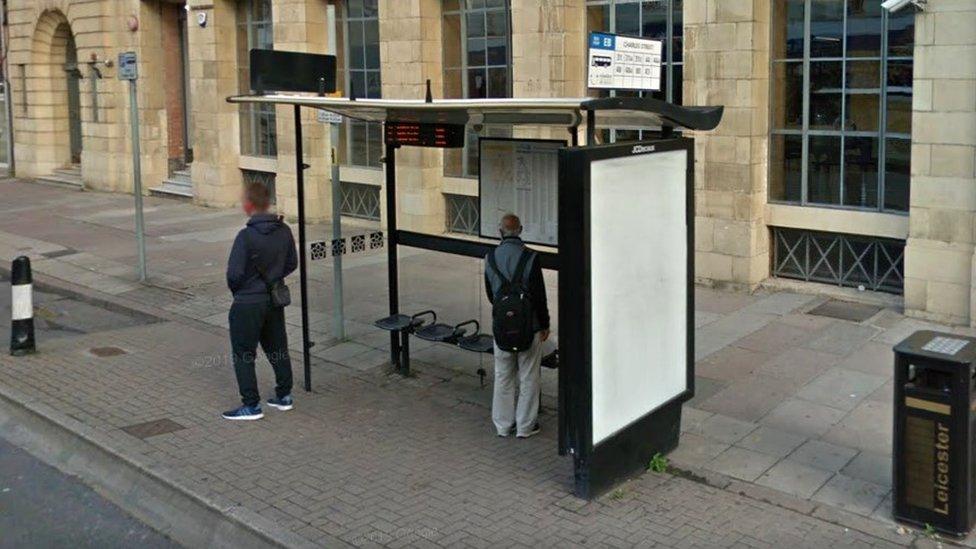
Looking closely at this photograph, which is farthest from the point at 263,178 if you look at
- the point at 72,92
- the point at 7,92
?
the point at 7,92

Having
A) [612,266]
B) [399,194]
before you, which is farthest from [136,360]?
[399,194]

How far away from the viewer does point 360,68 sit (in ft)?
62.1

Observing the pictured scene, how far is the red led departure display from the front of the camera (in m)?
9.27

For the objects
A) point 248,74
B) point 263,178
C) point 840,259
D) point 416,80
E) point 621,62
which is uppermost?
point 248,74

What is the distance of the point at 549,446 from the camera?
8.04 m

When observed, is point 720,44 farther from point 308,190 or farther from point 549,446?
point 308,190

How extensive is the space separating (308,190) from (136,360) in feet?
28.6

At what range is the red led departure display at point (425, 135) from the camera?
30.4 ft

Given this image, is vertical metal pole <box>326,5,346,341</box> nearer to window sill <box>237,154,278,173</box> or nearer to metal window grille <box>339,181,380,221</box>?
metal window grille <box>339,181,380,221</box>

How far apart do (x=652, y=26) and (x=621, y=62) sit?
698 cm

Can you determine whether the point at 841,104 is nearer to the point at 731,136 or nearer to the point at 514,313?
the point at 731,136

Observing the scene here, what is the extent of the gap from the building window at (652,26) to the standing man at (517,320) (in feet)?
21.5

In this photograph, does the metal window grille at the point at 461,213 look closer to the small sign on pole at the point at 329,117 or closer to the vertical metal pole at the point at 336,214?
the vertical metal pole at the point at 336,214

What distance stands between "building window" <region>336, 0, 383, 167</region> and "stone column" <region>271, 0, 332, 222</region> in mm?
393
